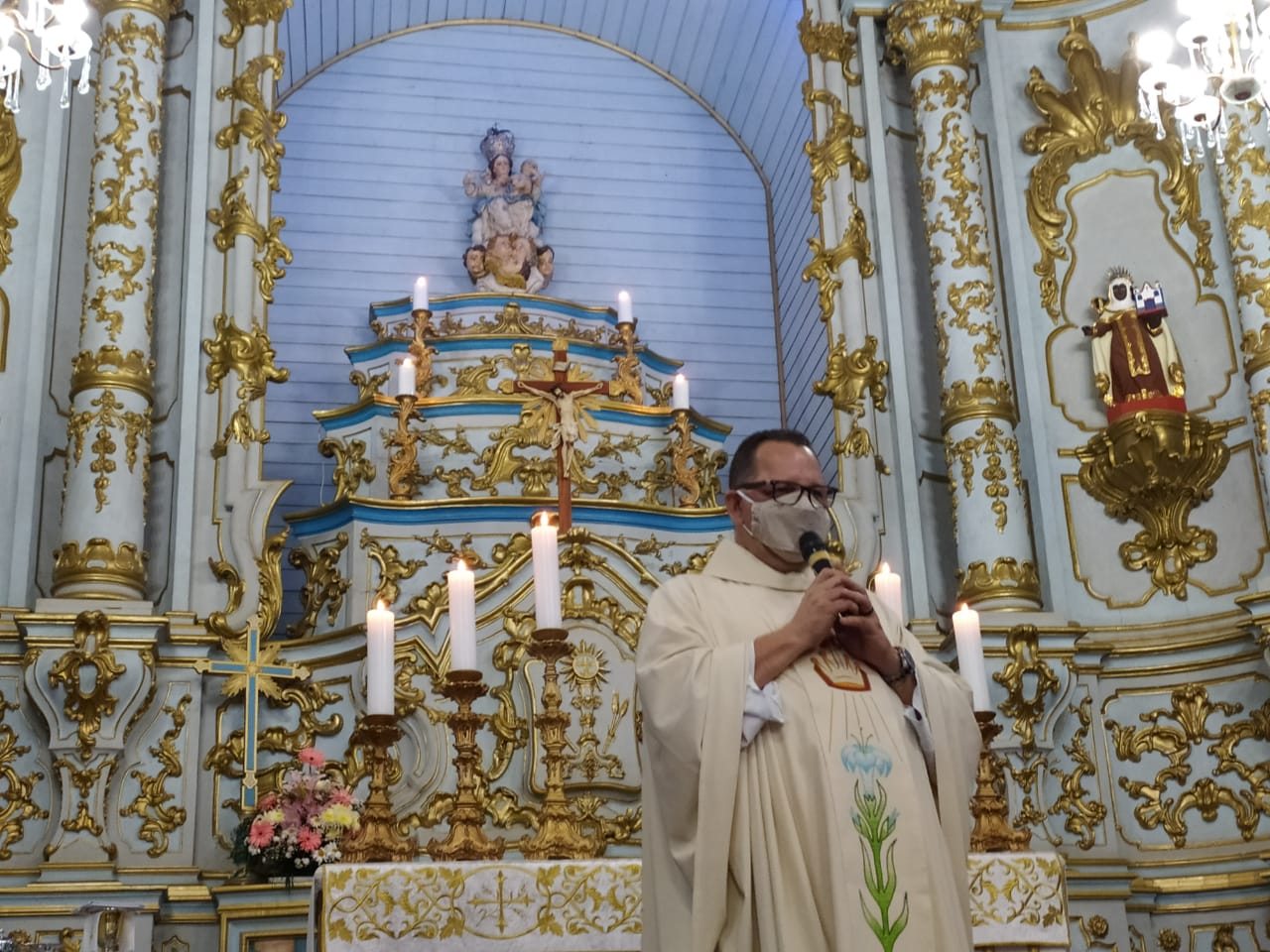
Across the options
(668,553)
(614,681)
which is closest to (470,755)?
(614,681)

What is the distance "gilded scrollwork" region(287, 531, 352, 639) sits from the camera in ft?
23.3

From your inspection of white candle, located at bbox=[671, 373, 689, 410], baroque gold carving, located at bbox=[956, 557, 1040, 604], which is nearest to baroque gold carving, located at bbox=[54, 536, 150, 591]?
white candle, located at bbox=[671, 373, 689, 410]

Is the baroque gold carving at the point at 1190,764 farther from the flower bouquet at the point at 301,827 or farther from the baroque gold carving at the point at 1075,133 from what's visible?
the flower bouquet at the point at 301,827

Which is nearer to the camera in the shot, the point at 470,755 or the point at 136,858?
the point at 470,755

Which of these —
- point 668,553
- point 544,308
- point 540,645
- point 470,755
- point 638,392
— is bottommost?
point 470,755

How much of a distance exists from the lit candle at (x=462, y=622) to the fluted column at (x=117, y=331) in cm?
242

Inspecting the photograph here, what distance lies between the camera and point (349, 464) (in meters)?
7.77

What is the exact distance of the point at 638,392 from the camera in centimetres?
834

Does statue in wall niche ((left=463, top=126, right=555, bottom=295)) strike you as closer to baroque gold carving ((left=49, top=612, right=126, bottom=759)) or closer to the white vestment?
baroque gold carving ((left=49, top=612, right=126, bottom=759))

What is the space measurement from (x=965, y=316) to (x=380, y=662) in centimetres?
410

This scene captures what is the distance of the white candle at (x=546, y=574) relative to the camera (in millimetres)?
4297

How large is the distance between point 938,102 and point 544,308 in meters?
2.56

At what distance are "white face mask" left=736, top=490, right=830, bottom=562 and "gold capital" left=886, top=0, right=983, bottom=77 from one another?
5.26m

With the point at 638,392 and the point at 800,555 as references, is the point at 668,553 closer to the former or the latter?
the point at 638,392
